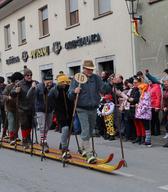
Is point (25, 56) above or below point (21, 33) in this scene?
below

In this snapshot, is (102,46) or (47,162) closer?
(47,162)

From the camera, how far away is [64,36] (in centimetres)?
2075

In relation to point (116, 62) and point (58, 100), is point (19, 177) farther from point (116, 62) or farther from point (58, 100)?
point (116, 62)

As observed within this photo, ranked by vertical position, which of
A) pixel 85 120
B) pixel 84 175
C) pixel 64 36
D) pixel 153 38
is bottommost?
pixel 84 175

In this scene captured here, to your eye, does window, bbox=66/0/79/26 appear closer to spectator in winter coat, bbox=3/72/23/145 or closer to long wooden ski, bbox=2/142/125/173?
spectator in winter coat, bbox=3/72/23/145

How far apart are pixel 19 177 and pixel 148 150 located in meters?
3.70

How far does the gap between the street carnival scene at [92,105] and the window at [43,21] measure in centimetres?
5

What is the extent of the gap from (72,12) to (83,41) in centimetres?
192

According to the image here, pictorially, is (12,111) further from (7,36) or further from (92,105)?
(7,36)

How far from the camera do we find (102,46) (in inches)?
701

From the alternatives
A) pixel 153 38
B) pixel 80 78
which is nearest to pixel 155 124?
pixel 153 38

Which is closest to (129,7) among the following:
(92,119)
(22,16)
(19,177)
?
(92,119)

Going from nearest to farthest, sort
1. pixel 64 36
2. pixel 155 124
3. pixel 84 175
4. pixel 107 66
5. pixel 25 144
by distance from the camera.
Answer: pixel 84 175 < pixel 25 144 < pixel 155 124 < pixel 107 66 < pixel 64 36

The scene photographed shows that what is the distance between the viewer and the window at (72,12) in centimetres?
1992
